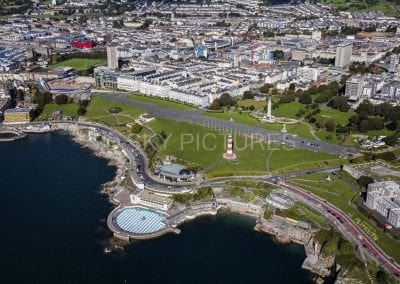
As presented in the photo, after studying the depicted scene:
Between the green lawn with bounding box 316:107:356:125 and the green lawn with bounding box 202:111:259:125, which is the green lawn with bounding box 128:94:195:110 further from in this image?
the green lawn with bounding box 316:107:356:125

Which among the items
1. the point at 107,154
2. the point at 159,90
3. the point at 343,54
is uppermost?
the point at 343,54

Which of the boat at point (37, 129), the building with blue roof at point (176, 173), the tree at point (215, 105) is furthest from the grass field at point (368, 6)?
the building with blue roof at point (176, 173)

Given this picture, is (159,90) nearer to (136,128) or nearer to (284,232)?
(136,128)

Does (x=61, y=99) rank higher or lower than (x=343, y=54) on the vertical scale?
lower

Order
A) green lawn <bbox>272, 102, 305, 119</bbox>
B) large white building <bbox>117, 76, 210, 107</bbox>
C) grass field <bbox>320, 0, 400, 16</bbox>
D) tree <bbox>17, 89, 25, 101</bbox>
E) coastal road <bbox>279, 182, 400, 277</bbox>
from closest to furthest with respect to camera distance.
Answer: coastal road <bbox>279, 182, 400, 277</bbox>, green lawn <bbox>272, 102, 305, 119</bbox>, large white building <bbox>117, 76, 210, 107</bbox>, tree <bbox>17, 89, 25, 101</bbox>, grass field <bbox>320, 0, 400, 16</bbox>

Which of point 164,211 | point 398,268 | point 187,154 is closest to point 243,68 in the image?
point 187,154

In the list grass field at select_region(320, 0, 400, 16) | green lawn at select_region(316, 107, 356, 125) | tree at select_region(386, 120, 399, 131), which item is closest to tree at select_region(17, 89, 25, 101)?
green lawn at select_region(316, 107, 356, 125)

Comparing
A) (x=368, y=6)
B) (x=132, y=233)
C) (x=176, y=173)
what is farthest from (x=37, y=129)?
(x=368, y=6)

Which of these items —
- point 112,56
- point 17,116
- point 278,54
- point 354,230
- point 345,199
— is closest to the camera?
point 354,230
